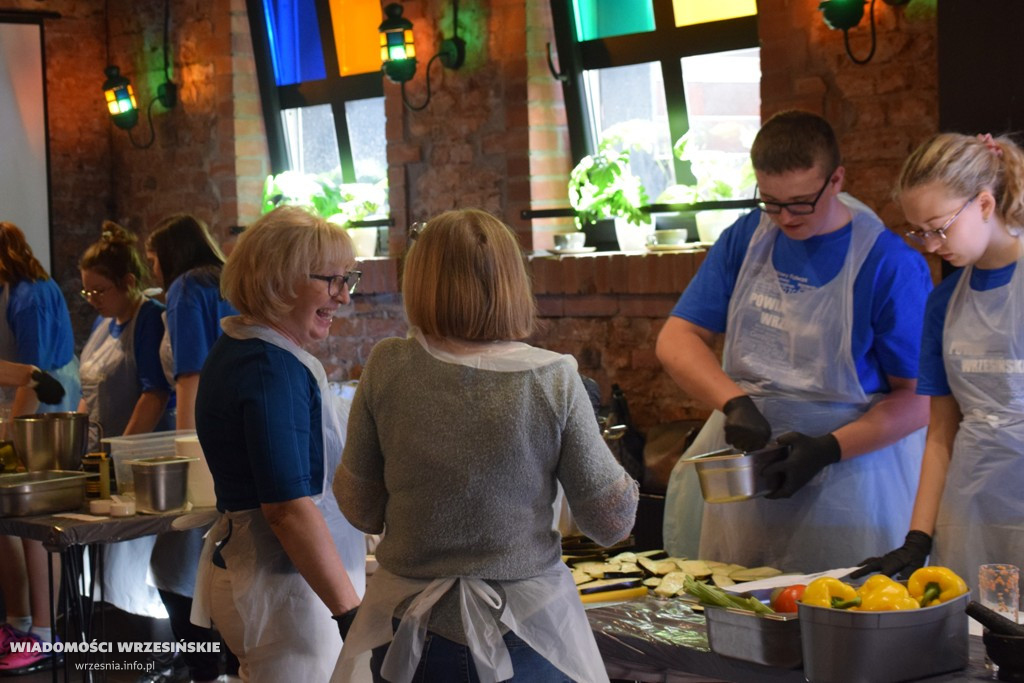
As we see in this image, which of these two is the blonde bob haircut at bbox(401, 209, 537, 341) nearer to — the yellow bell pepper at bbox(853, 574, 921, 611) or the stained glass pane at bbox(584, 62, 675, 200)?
the yellow bell pepper at bbox(853, 574, 921, 611)

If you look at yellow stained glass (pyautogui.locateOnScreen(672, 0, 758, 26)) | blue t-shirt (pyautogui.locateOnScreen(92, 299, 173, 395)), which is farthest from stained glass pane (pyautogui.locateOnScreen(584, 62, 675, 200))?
blue t-shirt (pyautogui.locateOnScreen(92, 299, 173, 395))

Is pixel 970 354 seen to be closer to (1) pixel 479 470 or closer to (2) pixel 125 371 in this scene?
(1) pixel 479 470

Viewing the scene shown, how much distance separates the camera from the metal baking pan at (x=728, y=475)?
2498 millimetres

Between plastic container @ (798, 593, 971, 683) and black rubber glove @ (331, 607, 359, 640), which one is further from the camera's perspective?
black rubber glove @ (331, 607, 359, 640)

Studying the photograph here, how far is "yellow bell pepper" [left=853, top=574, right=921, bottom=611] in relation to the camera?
6.04 feet

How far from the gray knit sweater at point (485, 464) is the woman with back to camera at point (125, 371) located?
2478mm

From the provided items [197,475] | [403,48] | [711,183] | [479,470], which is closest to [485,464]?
[479,470]

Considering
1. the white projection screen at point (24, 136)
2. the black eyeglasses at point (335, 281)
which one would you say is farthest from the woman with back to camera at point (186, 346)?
the white projection screen at point (24, 136)

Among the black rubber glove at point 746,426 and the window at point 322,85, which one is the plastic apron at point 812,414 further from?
the window at point 322,85

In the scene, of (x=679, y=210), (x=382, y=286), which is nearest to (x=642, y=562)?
(x=679, y=210)

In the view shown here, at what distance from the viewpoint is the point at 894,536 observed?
275 cm

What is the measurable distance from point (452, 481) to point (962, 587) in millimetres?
808

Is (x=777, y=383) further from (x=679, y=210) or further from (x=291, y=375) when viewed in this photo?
(x=679, y=210)

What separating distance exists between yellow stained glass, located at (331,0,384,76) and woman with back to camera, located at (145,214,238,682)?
95.6 inches
